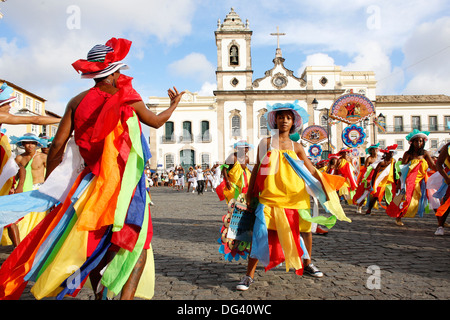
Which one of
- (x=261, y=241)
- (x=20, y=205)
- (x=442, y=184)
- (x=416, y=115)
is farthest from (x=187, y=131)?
(x=20, y=205)

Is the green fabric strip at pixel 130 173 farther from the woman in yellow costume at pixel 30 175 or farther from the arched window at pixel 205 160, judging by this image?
the arched window at pixel 205 160

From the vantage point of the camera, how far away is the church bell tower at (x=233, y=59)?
42.0 metres

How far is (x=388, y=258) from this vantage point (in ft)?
15.4

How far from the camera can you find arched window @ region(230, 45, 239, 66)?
4233 centimetres

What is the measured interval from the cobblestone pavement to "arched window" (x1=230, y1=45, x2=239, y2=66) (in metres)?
37.4

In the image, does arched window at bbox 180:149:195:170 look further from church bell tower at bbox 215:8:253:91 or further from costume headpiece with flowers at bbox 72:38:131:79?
costume headpiece with flowers at bbox 72:38:131:79

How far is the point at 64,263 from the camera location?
2.27 meters

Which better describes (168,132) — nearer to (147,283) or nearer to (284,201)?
(284,201)

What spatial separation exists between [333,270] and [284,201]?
1178 millimetres

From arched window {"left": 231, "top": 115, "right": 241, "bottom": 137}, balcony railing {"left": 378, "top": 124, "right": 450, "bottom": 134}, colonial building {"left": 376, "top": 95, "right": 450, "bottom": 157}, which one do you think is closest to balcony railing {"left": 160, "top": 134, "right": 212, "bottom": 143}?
arched window {"left": 231, "top": 115, "right": 241, "bottom": 137}
